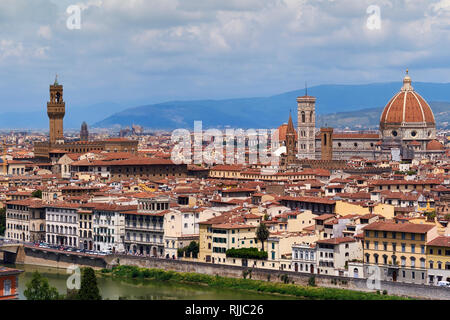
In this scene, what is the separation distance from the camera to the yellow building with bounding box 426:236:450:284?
97.6 feet

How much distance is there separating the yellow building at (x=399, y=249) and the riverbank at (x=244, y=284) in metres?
1.72

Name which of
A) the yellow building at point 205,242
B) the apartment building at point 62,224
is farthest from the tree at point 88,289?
the apartment building at point 62,224

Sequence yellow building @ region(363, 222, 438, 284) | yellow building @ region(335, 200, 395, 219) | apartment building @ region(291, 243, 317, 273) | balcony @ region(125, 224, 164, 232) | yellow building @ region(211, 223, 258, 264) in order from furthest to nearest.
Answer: balcony @ region(125, 224, 164, 232)
yellow building @ region(335, 200, 395, 219)
yellow building @ region(211, 223, 258, 264)
apartment building @ region(291, 243, 317, 273)
yellow building @ region(363, 222, 438, 284)

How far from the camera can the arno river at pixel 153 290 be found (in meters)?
31.1

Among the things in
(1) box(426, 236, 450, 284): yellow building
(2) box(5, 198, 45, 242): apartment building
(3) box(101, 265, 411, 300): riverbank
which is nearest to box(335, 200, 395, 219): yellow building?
(3) box(101, 265, 411, 300): riverbank

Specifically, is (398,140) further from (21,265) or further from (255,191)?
(21,265)

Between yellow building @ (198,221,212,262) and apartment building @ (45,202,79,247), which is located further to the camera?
apartment building @ (45,202,79,247)

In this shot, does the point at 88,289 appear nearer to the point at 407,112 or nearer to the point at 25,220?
the point at 25,220

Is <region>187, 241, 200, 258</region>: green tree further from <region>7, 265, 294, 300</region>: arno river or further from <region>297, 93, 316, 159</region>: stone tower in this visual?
<region>297, 93, 316, 159</region>: stone tower

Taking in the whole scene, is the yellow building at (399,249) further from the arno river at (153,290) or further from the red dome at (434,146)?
the red dome at (434,146)

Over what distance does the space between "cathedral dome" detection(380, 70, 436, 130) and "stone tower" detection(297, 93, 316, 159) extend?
6.07m

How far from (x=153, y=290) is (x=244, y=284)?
9.58 ft

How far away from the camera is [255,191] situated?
47.5 meters

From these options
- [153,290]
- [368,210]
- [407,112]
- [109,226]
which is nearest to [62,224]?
[109,226]
